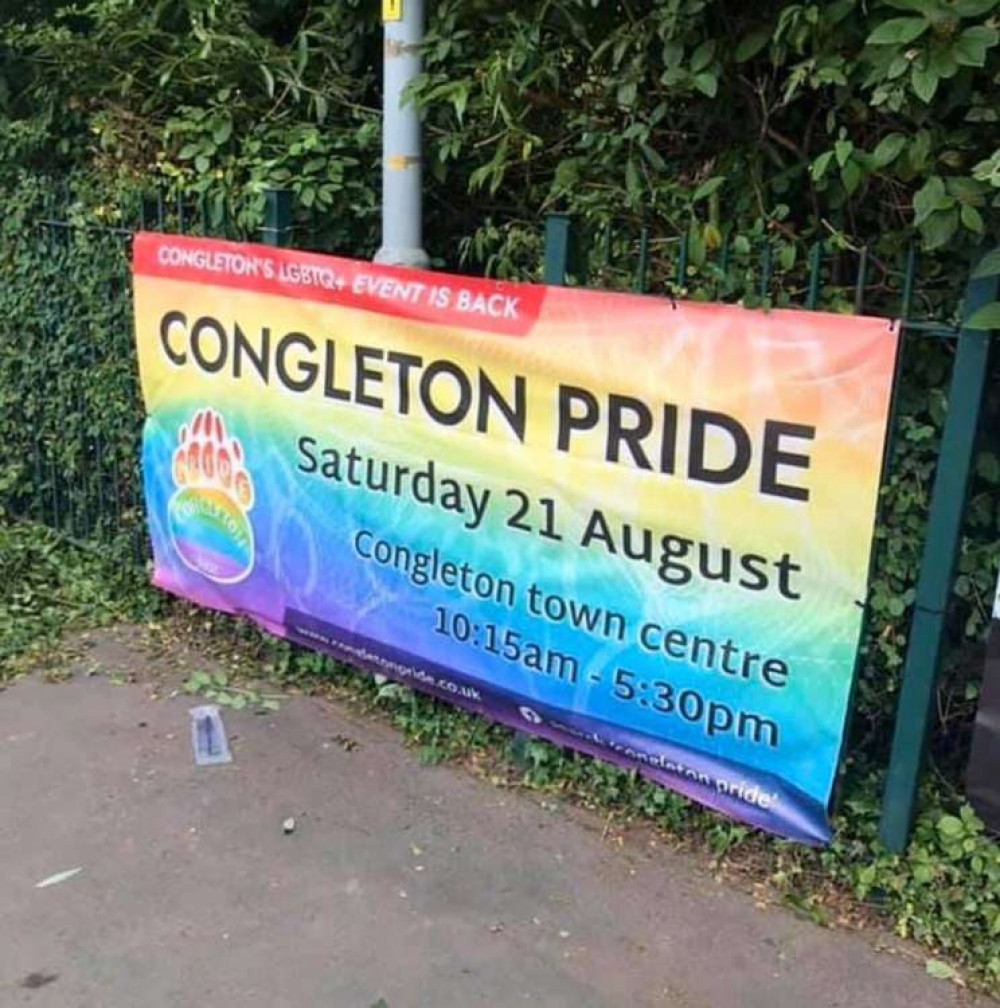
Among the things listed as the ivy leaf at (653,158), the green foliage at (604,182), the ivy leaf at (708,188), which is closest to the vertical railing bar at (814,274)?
the green foliage at (604,182)

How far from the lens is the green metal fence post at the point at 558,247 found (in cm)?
324

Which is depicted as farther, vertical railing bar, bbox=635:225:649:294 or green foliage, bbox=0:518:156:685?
green foliage, bbox=0:518:156:685

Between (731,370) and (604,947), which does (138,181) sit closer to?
(731,370)

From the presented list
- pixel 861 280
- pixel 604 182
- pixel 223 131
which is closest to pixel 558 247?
pixel 604 182

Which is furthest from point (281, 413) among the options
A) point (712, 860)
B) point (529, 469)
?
point (712, 860)

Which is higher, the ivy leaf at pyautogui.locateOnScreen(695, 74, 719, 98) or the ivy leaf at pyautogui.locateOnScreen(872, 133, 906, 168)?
the ivy leaf at pyautogui.locateOnScreen(695, 74, 719, 98)

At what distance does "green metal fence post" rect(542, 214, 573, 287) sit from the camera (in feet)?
10.6

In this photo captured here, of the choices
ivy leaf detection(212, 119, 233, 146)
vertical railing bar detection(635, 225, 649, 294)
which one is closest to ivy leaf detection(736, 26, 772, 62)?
vertical railing bar detection(635, 225, 649, 294)

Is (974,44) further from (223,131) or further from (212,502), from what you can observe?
(212,502)

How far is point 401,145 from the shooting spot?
3639mm

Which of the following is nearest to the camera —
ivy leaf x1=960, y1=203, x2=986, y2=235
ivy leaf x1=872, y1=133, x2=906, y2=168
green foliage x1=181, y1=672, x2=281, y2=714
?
ivy leaf x1=960, y1=203, x2=986, y2=235

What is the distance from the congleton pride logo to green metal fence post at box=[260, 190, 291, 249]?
67 centimetres

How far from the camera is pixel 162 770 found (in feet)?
12.1

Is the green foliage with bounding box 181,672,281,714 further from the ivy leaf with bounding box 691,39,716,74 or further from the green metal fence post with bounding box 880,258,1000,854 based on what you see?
the ivy leaf with bounding box 691,39,716,74
